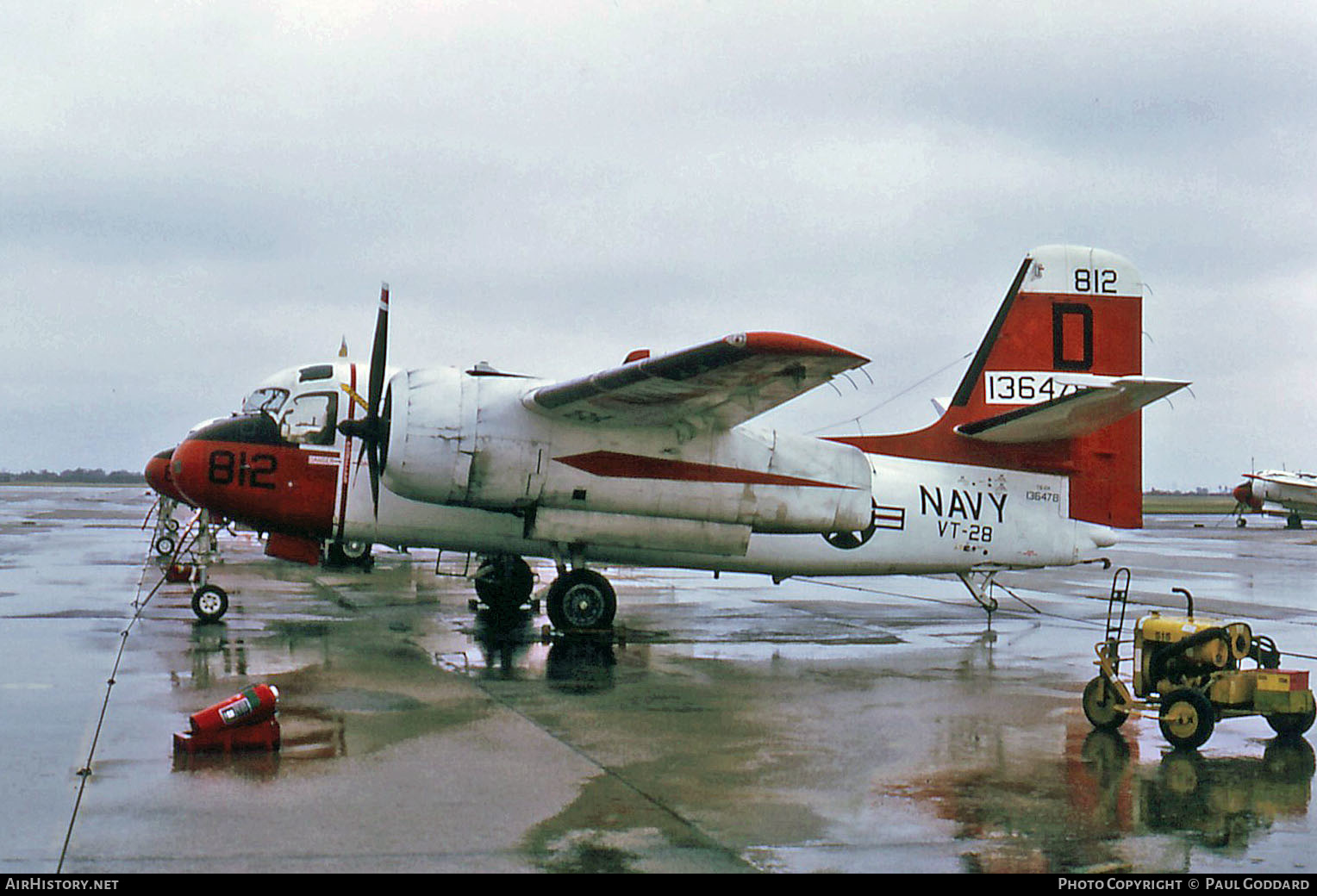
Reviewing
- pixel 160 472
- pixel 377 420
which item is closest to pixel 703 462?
pixel 377 420

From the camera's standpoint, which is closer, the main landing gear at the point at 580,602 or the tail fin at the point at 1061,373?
the main landing gear at the point at 580,602

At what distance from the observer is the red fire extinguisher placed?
778 cm

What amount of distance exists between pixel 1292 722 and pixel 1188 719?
1.02 m

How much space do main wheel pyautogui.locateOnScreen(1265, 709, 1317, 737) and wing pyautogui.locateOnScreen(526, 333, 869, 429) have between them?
16.5ft

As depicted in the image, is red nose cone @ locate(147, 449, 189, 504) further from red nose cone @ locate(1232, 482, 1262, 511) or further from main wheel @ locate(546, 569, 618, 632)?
red nose cone @ locate(1232, 482, 1262, 511)

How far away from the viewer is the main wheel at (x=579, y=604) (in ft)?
46.4

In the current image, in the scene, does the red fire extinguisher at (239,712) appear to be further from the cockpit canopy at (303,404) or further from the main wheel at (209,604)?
the cockpit canopy at (303,404)

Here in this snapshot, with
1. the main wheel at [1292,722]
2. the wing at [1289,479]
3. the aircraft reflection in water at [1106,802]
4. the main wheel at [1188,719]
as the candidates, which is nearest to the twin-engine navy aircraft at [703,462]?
the main wheel at [1188,719]

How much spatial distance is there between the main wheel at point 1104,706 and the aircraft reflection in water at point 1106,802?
1.15 feet

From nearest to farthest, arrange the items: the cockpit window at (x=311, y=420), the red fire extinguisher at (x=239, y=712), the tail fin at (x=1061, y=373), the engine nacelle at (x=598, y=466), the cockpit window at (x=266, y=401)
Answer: the red fire extinguisher at (x=239, y=712), the engine nacelle at (x=598, y=466), the cockpit window at (x=311, y=420), the cockpit window at (x=266, y=401), the tail fin at (x=1061, y=373)

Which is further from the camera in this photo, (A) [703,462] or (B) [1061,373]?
(B) [1061,373]

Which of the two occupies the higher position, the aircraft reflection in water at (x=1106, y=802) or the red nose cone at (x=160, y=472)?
the red nose cone at (x=160, y=472)

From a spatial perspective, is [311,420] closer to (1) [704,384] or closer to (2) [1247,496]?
(1) [704,384]

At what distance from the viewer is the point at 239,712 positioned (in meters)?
7.85
